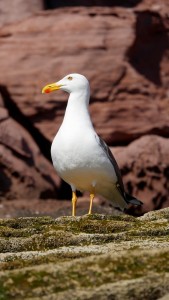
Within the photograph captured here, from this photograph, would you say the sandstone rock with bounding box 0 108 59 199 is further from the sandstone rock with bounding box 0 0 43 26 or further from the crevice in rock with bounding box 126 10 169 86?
the crevice in rock with bounding box 126 10 169 86

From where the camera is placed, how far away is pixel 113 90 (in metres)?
22.8

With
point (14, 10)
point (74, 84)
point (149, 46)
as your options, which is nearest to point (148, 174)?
point (149, 46)

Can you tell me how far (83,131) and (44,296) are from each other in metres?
6.29

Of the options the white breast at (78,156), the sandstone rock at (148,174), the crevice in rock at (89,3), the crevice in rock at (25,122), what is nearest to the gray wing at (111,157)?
the white breast at (78,156)

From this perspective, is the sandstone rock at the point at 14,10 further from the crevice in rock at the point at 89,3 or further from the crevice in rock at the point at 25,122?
the crevice in rock at the point at 25,122

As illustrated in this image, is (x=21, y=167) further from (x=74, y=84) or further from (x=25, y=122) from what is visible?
(x=74, y=84)

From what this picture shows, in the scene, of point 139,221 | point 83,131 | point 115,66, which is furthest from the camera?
point 115,66

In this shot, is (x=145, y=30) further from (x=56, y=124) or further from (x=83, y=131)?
(x=83, y=131)

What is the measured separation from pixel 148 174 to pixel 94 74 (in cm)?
277

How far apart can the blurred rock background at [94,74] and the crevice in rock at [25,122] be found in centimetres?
2

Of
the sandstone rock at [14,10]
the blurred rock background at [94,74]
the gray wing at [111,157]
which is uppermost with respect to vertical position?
the gray wing at [111,157]

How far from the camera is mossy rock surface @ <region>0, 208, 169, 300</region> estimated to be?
613cm

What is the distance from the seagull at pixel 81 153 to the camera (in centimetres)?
1205

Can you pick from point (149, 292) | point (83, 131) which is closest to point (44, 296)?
point (149, 292)
